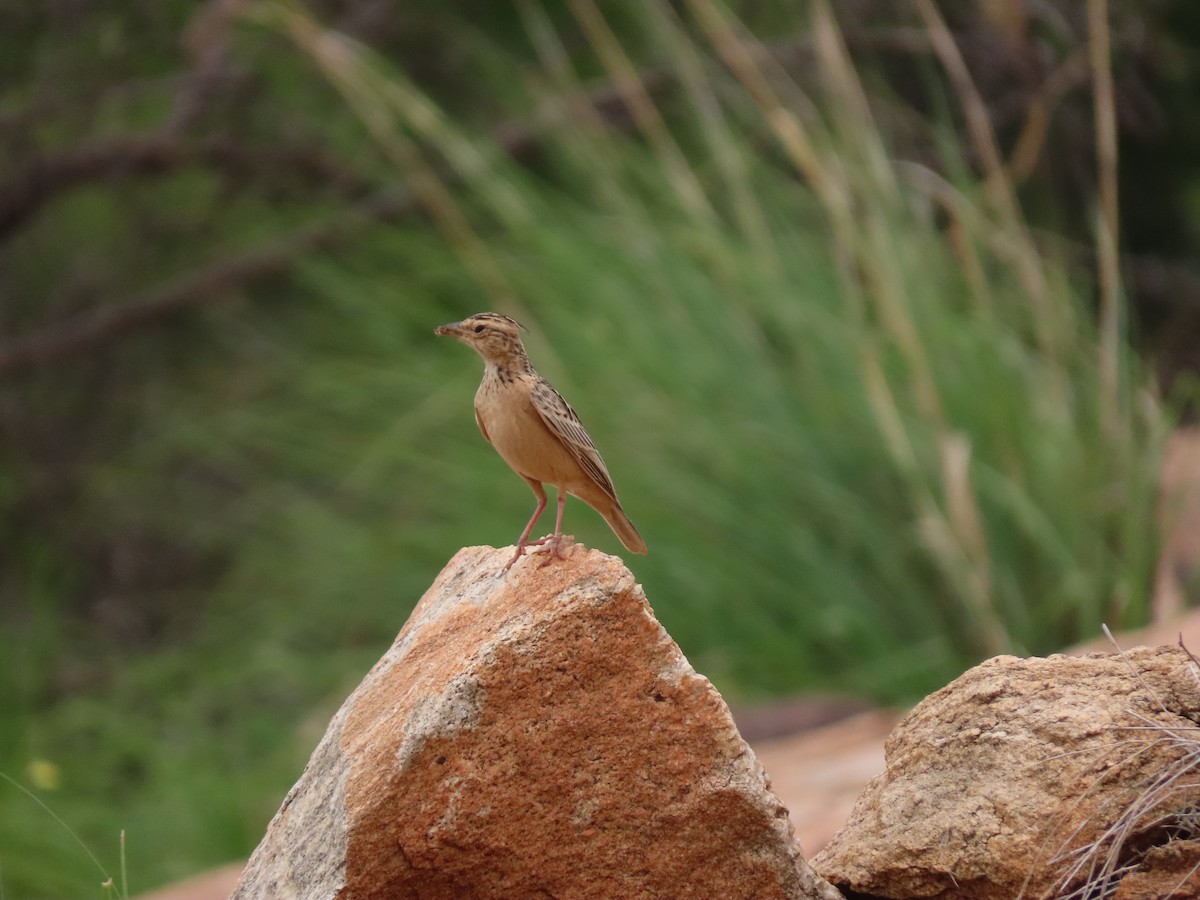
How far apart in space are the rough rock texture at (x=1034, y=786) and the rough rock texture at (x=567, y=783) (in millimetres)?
209

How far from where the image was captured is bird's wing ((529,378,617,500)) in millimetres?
3678

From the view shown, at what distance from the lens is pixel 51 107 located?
9750 millimetres

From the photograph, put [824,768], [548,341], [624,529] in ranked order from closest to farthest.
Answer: [624,529], [824,768], [548,341]

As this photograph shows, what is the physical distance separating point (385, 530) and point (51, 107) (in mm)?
3401

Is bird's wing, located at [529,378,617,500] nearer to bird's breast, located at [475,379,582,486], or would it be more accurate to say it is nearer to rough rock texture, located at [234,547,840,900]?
bird's breast, located at [475,379,582,486]

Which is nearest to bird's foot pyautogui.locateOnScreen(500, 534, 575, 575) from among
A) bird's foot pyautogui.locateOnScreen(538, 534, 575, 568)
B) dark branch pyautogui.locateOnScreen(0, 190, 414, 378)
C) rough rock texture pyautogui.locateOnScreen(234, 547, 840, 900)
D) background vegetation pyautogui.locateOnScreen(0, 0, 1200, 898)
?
bird's foot pyautogui.locateOnScreen(538, 534, 575, 568)

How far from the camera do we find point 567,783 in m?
3.27

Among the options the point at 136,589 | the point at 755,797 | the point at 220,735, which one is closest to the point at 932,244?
the point at 220,735

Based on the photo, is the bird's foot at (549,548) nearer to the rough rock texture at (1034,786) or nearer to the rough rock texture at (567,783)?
the rough rock texture at (567,783)

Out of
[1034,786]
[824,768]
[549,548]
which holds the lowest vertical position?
[824,768]

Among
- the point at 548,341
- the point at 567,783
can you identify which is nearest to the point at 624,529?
the point at 567,783

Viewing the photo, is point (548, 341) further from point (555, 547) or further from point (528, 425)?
point (555, 547)

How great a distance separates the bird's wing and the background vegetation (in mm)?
1953

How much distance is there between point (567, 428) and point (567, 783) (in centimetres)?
79
